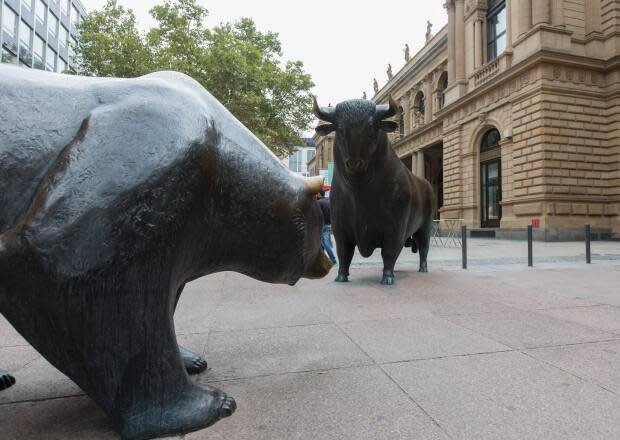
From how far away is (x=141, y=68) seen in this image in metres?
20.9

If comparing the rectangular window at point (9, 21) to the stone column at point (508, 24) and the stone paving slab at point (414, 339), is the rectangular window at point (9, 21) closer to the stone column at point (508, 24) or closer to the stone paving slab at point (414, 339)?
the stone column at point (508, 24)

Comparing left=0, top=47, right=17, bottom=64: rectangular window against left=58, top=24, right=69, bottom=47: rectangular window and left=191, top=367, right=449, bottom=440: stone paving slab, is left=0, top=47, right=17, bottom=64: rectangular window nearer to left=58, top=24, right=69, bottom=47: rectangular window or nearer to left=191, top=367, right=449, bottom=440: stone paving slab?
left=58, top=24, right=69, bottom=47: rectangular window

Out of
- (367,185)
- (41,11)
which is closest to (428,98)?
(367,185)

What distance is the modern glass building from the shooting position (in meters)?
36.0

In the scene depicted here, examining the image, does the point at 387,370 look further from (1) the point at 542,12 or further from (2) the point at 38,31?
(2) the point at 38,31

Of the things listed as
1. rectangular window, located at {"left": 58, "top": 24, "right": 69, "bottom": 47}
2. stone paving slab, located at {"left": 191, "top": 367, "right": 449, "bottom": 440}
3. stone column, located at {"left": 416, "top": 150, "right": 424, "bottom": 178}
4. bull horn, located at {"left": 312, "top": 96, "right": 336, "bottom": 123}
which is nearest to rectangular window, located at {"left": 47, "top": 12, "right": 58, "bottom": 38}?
rectangular window, located at {"left": 58, "top": 24, "right": 69, "bottom": 47}

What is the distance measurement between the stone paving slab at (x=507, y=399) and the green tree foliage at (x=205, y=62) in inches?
823

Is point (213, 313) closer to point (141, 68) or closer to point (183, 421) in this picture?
point (183, 421)

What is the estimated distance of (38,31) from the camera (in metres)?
41.3

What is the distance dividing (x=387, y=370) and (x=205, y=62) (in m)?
21.6

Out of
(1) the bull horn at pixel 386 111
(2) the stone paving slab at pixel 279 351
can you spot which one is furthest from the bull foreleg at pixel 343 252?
(2) the stone paving slab at pixel 279 351

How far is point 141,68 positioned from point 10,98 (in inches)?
882

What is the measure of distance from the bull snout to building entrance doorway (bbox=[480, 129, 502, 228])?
18.4 metres

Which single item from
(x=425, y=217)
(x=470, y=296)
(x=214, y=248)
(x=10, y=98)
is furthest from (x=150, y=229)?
(x=425, y=217)
